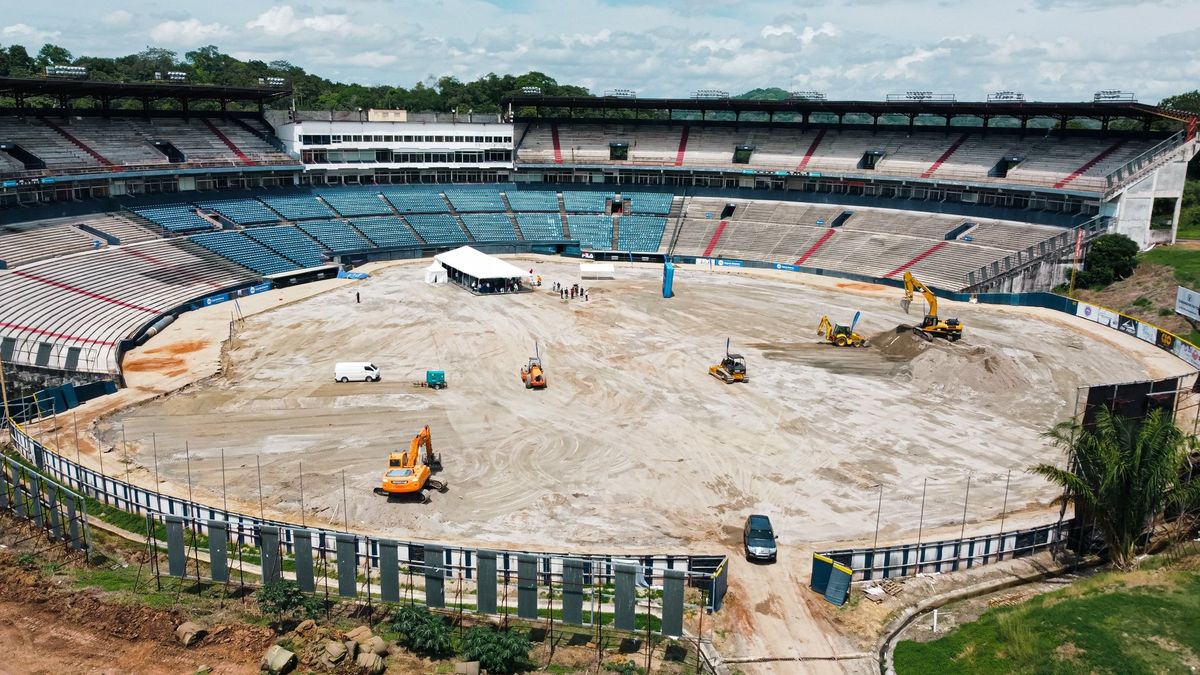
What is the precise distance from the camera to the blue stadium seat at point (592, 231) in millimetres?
93812

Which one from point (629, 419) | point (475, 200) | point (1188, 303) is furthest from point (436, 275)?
point (1188, 303)

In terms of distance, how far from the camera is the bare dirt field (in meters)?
34.9

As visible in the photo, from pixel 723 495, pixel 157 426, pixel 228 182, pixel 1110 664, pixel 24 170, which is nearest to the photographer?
pixel 1110 664

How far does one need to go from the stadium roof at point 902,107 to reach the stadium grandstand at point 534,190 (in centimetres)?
30

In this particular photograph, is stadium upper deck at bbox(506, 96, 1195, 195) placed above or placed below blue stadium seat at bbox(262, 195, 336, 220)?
above

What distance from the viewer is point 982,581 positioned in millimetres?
30172

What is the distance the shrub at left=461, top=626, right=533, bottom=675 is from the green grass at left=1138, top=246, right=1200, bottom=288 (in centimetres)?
6268

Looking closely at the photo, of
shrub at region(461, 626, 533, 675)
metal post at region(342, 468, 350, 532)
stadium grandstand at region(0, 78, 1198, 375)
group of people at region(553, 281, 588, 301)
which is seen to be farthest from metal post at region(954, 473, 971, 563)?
stadium grandstand at region(0, 78, 1198, 375)

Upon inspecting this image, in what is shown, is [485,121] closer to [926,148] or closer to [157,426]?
[926,148]

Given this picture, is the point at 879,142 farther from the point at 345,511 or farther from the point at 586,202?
the point at 345,511

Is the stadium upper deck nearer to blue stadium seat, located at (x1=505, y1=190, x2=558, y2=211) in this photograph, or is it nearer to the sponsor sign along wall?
blue stadium seat, located at (x1=505, y1=190, x2=558, y2=211)

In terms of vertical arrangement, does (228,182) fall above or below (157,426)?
above

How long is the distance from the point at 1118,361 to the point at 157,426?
5741 cm

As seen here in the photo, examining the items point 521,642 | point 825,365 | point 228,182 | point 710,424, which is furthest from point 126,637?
point 228,182
